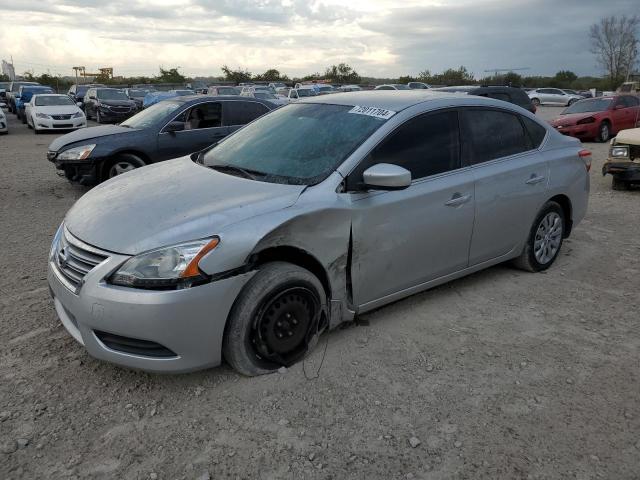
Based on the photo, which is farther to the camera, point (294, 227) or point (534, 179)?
point (534, 179)

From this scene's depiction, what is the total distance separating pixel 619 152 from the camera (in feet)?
28.5

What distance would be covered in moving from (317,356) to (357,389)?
1.44ft

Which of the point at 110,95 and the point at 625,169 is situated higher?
the point at 110,95

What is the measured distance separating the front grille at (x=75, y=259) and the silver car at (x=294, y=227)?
0.01 meters

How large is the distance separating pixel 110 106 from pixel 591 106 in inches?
731

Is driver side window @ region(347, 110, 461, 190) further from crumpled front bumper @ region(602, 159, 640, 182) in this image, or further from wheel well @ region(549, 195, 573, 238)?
crumpled front bumper @ region(602, 159, 640, 182)

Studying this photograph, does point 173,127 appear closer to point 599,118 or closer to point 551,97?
point 599,118

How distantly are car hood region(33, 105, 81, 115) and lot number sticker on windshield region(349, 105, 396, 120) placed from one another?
17.8 metres

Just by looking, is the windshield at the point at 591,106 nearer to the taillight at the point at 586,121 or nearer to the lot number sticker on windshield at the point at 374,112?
the taillight at the point at 586,121

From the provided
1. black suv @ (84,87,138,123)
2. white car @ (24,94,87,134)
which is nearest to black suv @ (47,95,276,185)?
white car @ (24,94,87,134)

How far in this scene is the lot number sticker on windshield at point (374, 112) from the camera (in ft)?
12.3

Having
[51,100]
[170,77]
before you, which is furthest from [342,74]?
[51,100]

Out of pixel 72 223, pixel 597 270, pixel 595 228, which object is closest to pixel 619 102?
pixel 595 228

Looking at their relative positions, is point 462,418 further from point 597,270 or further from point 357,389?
point 597,270
